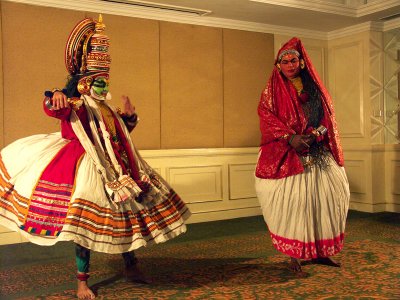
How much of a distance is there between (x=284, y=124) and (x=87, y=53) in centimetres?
136

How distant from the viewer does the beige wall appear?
4652mm

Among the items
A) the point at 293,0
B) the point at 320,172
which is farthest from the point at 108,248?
the point at 293,0

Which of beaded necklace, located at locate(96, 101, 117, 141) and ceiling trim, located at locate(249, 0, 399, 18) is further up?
ceiling trim, located at locate(249, 0, 399, 18)

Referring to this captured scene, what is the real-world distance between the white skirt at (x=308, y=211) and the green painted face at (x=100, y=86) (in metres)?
1.26

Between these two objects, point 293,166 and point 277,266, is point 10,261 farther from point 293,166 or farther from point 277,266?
point 293,166

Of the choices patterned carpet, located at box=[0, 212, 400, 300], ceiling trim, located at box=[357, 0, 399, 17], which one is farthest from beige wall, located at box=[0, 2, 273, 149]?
patterned carpet, located at box=[0, 212, 400, 300]

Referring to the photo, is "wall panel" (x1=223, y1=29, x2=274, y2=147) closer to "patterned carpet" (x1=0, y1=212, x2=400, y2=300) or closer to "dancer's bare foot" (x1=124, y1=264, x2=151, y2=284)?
"patterned carpet" (x1=0, y1=212, x2=400, y2=300)

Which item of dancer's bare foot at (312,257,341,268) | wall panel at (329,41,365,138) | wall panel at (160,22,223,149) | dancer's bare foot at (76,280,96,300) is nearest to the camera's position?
dancer's bare foot at (76,280,96,300)

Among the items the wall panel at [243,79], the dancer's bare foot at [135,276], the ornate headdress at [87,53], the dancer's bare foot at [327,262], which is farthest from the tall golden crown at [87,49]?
the wall panel at [243,79]

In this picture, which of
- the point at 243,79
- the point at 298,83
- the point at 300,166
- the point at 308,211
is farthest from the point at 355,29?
the point at 308,211

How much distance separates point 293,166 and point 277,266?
81 cm

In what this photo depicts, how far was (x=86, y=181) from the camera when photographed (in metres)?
2.65

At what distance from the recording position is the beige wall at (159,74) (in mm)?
4652

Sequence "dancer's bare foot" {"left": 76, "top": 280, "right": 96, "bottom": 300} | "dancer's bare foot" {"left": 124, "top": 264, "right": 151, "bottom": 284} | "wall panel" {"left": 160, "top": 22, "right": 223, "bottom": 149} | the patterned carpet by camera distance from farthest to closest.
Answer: "wall panel" {"left": 160, "top": 22, "right": 223, "bottom": 149} < "dancer's bare foot" {"left": 124, "top": 264, "right": 151, "bottom": 284} < the patterned carpet < "dancer's bare foot" {"left": 76, "top": 280, "right": 96, "bottom": 300}
